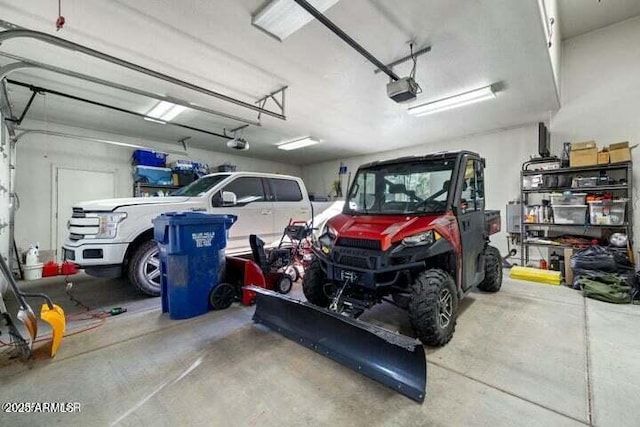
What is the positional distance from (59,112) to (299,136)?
4717mm

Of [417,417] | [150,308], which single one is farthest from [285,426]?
[150,308]

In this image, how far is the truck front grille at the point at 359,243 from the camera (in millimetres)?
2240

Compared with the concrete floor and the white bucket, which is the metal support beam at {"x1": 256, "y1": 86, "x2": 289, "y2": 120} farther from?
→ the white bucket

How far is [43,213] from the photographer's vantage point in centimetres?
546

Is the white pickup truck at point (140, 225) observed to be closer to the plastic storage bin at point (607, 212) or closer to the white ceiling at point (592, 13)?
the plastic storage bin at point (607, 212)

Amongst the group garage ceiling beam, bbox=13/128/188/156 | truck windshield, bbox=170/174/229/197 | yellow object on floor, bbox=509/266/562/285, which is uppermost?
garage ceiling beam, bbox=13/128/188/156

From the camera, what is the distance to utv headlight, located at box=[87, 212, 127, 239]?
10.9ft

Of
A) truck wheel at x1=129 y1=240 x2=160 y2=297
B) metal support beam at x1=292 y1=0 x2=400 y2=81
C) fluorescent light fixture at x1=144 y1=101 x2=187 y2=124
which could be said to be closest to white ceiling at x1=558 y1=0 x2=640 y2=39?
metal support beam at x1=292 y1=0 x2=400 y2=81

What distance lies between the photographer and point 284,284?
144 inches

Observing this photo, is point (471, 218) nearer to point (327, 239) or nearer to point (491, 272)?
point (491, 272)

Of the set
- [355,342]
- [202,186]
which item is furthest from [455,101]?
[202,186]

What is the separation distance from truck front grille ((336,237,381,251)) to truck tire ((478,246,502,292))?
7.40 ft

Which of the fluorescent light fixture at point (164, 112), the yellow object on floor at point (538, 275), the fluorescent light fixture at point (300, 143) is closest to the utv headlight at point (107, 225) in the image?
the fluorescent light fixture at point (164, 112)

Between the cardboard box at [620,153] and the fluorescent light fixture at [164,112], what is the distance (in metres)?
7.09
